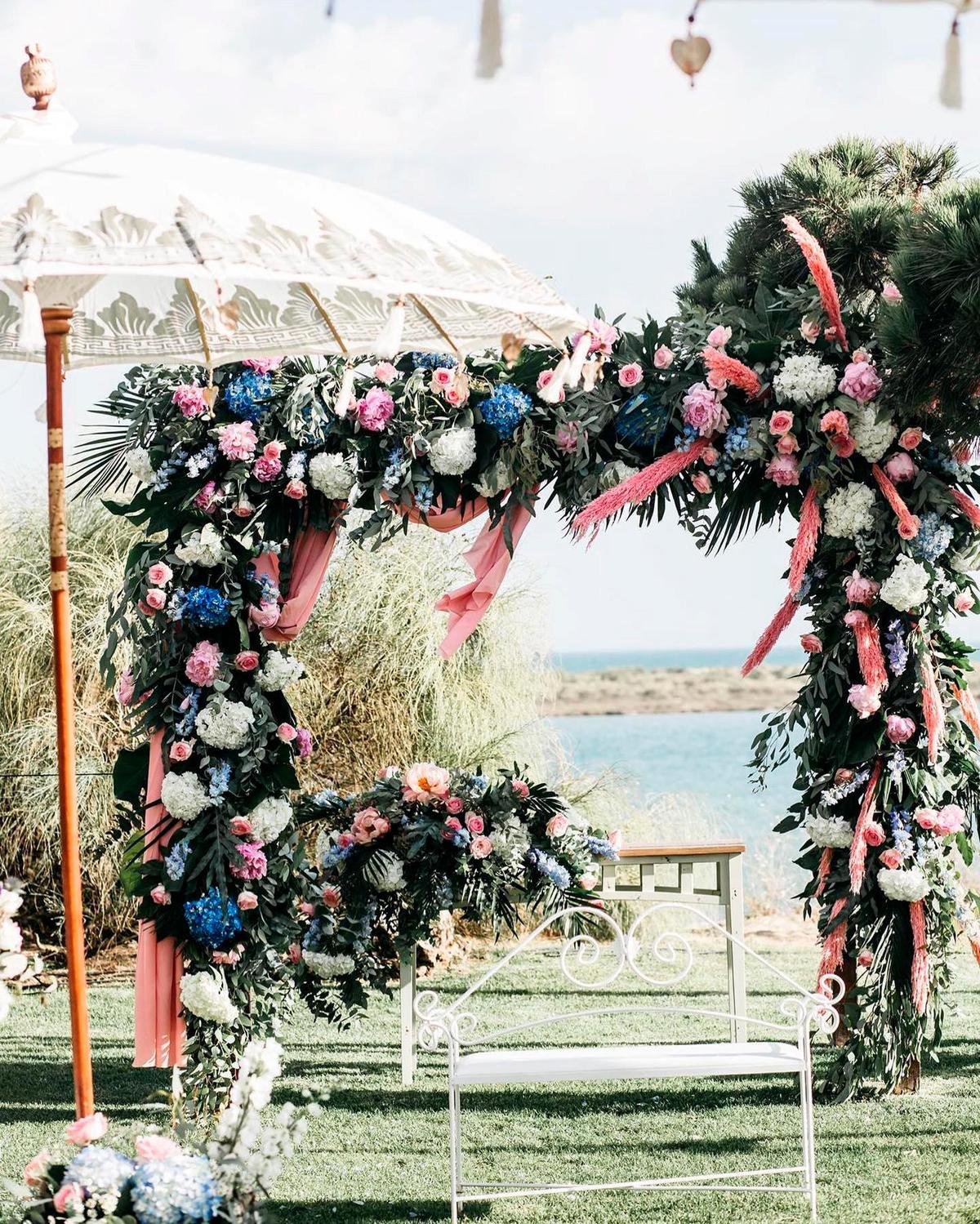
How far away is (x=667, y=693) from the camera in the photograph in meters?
38.9

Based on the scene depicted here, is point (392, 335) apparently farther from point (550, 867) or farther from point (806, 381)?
point (550, 867)

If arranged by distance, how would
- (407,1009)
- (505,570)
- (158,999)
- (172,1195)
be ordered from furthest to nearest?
(407,1009) < (505,570) < (158,999) < (172,1195)

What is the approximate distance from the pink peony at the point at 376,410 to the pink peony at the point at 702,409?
1.03 m

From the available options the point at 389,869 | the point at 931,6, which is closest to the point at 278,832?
the point at 389,869

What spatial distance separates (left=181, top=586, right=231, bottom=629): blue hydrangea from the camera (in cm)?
501

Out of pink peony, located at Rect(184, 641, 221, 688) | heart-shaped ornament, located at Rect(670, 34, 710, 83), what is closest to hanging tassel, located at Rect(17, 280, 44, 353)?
heart-shaped ornament, located at Rect(670, 34, 710, 83)

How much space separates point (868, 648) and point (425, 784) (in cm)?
169

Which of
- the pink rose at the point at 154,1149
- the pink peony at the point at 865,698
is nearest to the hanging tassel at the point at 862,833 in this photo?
the pink peony at the point at 865,698

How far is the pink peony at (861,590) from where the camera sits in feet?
15.8

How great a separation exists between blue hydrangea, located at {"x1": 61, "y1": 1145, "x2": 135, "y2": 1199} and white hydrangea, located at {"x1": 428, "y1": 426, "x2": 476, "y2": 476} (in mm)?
2866

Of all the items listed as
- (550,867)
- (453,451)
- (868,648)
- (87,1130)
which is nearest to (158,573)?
(453,451)

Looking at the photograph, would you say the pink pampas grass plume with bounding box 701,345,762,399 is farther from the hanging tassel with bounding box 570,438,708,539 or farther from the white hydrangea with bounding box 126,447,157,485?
the white hydrangea with bounding box 126,447,157,485

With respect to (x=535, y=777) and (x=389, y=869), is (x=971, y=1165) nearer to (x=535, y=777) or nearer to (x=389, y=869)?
(x=389, y=869)

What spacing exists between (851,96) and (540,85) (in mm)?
9685
